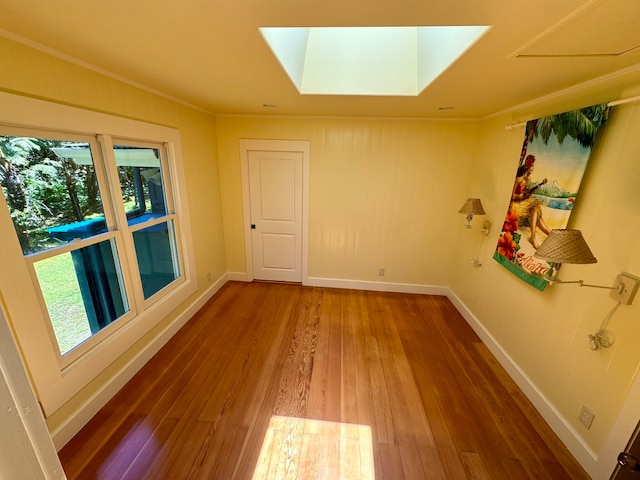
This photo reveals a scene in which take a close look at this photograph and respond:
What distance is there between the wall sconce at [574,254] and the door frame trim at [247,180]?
97.9 inches

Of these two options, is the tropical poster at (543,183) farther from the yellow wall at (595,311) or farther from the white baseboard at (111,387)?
the white baseboard at (111,387)

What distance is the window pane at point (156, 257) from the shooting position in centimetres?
223

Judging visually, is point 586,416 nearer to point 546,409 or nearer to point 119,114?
point 546,409

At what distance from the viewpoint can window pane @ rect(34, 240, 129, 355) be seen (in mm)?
1523

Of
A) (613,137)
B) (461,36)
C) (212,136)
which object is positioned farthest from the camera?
(212,136)

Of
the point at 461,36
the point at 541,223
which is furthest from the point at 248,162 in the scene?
the point at 541,223

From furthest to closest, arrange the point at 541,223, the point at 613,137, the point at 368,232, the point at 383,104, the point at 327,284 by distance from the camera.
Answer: the point at 327,284, the point at 368,232, the point at 383,104, the point at 541,223, the point at 613,137

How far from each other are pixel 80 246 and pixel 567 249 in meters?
2.74

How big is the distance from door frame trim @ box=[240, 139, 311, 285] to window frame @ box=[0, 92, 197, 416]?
2.85 feet

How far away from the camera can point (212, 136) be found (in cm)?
309

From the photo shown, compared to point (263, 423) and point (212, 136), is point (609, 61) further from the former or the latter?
point (212, 136)

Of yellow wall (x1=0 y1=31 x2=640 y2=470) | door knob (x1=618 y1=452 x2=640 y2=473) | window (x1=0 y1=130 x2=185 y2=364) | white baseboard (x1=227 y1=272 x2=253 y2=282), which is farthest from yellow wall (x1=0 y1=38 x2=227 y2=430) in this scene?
door knob (x1=618 y1=452 x2=640 y2=473)

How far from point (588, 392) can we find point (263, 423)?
1997mm

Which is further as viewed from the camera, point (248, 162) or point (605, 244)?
point (248, 162)
